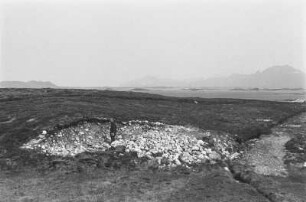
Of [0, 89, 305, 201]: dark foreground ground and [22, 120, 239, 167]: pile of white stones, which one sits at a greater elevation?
[22, 120, 239, 167]: pile of white stones

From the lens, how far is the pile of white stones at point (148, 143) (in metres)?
27.4

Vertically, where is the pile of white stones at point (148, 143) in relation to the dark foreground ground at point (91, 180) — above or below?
above

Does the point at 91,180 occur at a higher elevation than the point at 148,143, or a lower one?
lower

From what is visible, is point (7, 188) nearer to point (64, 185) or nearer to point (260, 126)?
point (64, 185)

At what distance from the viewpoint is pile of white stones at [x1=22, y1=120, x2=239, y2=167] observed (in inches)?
1079

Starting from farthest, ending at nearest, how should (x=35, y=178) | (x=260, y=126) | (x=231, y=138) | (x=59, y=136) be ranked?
(x=260, y=126), (x=231, y=138), (x=59, y=136), (x=35, y=178)

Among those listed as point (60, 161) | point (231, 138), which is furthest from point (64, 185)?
point (231, 138)

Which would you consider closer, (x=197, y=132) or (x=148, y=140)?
(x=148, y=140)

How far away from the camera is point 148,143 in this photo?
29672 millimetres

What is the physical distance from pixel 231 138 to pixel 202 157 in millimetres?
7251

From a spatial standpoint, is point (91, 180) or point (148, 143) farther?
point (148, 143)

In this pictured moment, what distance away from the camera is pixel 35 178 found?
2272 cm

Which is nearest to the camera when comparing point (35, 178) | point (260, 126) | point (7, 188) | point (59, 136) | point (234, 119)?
point (7, 188)

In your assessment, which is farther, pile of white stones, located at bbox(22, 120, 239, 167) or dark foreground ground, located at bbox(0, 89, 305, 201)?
pile of white stones, located at bbox(22, 120, 239, 167)
